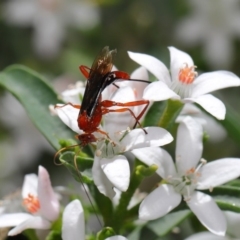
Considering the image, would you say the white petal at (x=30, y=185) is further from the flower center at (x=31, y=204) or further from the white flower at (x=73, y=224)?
the white flower at (x=73, y=224)

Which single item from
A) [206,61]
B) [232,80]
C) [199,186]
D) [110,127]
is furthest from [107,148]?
[206,61]

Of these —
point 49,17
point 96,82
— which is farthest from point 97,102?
point 49,17

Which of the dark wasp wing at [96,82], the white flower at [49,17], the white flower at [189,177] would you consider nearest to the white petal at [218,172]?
the white flower at [189,177]

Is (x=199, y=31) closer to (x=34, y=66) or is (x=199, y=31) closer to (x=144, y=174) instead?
(x=34, y=66)

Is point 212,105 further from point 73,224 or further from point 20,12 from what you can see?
point 20,12

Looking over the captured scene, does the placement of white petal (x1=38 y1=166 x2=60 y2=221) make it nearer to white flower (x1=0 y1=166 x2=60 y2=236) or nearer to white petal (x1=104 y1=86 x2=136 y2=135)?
white flower (x1=0 y1=166 x2=60 y2=236)

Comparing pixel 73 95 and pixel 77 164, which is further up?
pixel 73 95

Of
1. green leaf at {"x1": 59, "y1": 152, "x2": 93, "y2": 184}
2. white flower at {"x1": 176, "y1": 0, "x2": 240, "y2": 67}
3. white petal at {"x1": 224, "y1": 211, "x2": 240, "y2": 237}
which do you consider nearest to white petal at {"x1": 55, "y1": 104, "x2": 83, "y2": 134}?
green leaf at {"x1": 59, "y1": 152, "x2": 93, "y2": 184}

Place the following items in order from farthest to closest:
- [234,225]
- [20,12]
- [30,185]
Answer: [20,12]
[234,225]
[30,185]
